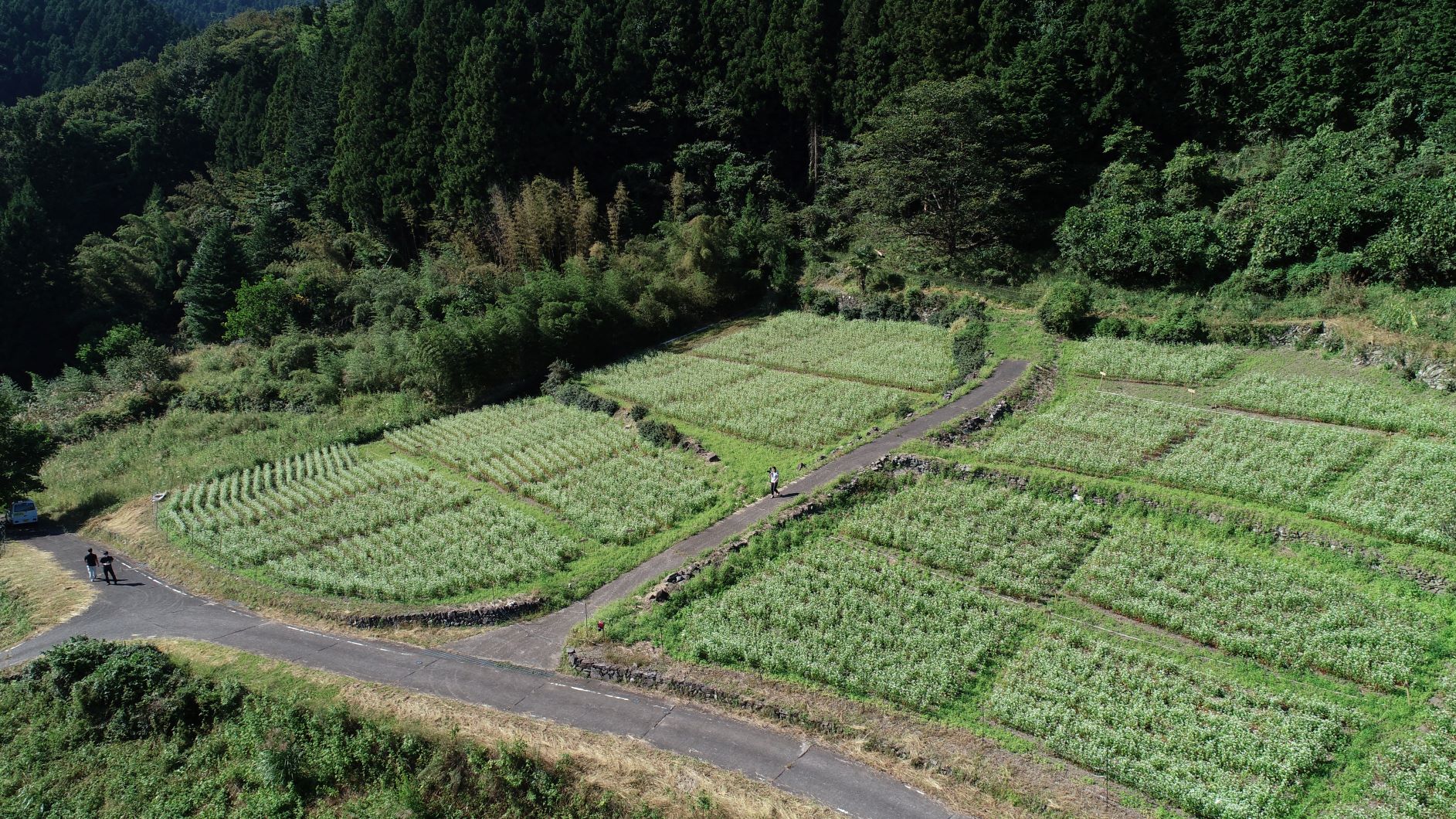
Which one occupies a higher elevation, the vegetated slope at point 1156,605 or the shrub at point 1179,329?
the shrub at point 1179,329

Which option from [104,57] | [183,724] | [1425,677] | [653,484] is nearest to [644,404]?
[653,484]

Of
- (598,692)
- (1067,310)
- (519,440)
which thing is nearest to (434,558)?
(519,440)

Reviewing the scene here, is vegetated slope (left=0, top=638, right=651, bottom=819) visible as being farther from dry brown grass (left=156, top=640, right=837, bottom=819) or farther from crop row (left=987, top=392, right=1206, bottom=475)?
crop row (left=987, top=392, right=1206, bottom=475)

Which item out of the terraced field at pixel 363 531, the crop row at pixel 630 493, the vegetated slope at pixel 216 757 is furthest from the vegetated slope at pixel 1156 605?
the terraced field at pixel 363 531

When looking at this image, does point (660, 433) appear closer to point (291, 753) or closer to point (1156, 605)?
point (291, 753)

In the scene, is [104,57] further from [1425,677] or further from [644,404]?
[1425,677]

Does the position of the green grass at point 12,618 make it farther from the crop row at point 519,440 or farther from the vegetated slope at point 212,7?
the vegetated slope at point 212,7

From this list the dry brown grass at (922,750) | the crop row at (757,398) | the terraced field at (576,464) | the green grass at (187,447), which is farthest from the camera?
the green grass at (187,447)
